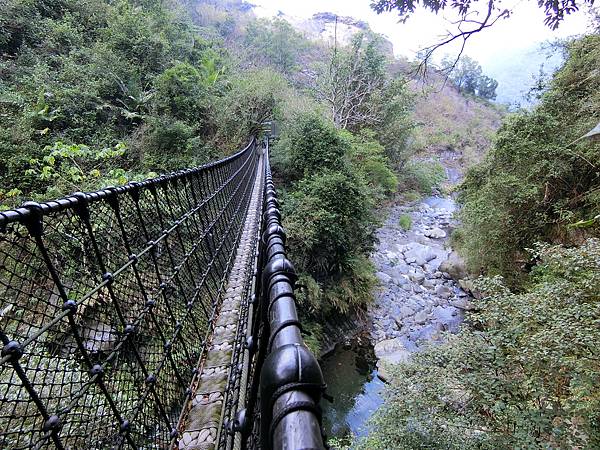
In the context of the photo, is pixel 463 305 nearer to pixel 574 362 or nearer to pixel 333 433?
pixel 333 433

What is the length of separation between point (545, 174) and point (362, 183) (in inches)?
118

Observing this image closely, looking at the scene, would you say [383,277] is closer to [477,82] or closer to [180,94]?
[180,94]

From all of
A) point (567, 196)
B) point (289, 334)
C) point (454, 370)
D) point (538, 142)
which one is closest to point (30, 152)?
point (289, 334)

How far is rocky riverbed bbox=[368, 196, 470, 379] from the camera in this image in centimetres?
560

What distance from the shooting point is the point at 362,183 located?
6.21 metres

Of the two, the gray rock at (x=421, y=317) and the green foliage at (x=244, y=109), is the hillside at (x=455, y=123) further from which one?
the gray rock at (x=421, y=317)

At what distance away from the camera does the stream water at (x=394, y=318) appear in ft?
14.5

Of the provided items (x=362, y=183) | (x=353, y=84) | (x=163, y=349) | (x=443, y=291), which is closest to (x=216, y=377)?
(x=163, y=349)

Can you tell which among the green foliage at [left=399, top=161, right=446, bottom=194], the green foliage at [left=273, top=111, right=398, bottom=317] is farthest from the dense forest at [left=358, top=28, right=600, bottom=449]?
the green foliage at [left=399, top=161, right=446, bottom=194]

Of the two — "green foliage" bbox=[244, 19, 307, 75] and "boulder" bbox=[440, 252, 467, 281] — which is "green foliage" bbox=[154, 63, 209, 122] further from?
"green foliage" bbox=[244, 19, 307, 75]

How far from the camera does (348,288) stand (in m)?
5.62

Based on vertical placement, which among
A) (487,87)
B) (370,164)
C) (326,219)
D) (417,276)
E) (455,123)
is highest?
(487,87)

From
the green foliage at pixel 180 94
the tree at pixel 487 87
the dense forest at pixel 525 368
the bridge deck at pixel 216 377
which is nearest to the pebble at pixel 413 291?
the dense forest at pixel 525 368

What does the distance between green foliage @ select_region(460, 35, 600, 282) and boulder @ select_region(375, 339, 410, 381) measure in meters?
2.30
